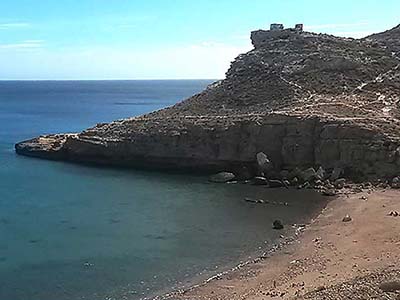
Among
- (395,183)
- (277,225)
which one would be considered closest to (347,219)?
(277,225)

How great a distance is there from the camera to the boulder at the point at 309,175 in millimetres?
53422

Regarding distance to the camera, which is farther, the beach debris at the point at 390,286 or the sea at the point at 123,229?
the sea at the point at 123,229

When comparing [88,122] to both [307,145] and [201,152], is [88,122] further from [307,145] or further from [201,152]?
[307,145]

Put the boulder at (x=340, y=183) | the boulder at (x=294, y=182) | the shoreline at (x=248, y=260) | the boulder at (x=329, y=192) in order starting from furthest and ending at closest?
the boulder at (x=294, y=182), the boulder at (x=340, y=183), the boulder at (x=329, y=192), the shoreline at (x=248, y=260)

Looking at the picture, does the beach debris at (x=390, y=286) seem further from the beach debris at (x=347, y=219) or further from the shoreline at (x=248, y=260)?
the beach debris at (x=347, y=219)

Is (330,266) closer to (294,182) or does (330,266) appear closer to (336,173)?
(294,182)

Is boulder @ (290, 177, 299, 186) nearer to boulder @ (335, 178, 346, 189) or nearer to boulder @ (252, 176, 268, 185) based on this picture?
boulder @ (252, 176, 268, 185)

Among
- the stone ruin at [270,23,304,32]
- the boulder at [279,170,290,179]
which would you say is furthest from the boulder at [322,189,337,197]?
the stone ruin at [270,23,304,32]

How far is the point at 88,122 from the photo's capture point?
122 meters

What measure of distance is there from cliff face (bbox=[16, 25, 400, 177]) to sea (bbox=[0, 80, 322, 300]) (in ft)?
12.6

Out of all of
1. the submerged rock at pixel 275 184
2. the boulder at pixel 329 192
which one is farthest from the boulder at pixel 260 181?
the boulder at pixel 329 192

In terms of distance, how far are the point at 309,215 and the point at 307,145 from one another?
53.3 ft

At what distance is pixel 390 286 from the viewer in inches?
→ 806

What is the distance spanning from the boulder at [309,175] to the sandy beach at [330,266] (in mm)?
11367
